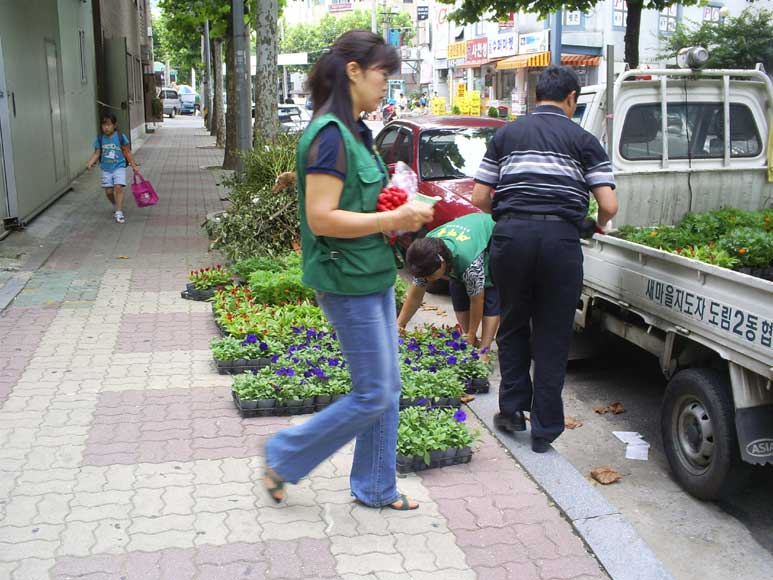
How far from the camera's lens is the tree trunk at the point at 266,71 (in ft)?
38.2

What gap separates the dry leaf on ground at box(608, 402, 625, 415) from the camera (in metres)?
5.48

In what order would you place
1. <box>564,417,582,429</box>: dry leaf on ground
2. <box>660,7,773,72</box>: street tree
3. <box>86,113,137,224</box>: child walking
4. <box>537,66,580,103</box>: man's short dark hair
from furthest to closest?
<box>660,7,773,72</box>: street tree, <box>86,113,137,224</box>: child walking, <box>564,417,582,429</box>: dry leaf on ground, <box>537,66,580,103</box>: man's short dark hair

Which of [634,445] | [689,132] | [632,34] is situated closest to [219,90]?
[632,34]

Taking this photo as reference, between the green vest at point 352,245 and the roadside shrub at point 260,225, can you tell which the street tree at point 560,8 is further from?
the green vest at point 352,245

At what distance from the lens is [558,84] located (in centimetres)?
414

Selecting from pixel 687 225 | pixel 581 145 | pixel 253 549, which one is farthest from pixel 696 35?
pixel 253 549

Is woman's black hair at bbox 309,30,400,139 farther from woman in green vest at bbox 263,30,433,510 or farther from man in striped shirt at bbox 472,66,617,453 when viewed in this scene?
man in striped shirt at bbox 472,66,617,453

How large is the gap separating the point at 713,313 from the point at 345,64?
2.10 metres

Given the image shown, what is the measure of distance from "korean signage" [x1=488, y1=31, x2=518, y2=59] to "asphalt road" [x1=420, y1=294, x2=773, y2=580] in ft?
111

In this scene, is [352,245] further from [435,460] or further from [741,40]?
[741,40]

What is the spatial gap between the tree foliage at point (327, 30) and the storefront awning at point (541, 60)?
146 ft

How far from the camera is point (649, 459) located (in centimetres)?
473

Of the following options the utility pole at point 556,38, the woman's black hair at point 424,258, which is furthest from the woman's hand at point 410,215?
the utility pole at point 556,38

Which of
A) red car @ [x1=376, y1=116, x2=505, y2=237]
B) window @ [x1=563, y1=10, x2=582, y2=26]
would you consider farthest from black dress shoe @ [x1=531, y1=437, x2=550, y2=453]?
window @ [x1=563, y1=10, x2=582, y2=26]
